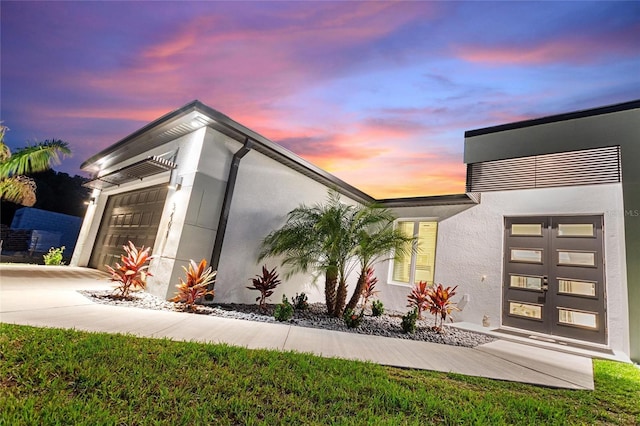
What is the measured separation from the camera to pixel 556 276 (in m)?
7.38

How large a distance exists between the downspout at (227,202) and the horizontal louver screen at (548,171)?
6.47m

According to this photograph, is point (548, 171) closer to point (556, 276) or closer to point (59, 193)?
point (556, 276)

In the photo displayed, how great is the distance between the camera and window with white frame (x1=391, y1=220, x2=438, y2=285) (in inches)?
383

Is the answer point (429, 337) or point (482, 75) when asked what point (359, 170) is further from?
point (429, 337)

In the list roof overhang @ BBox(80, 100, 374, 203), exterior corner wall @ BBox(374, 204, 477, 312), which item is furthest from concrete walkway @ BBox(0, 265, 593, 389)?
exterior corner wall @ BBox(374, 204, 477, 312)

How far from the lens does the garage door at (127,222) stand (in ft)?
25.5

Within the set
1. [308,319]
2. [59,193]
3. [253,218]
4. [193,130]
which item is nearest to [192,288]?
[253,218]

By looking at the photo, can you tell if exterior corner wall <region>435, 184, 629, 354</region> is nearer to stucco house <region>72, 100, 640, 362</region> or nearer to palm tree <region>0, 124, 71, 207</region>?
stucco house <region>72, 100, 640, 362</region>

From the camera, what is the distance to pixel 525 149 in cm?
759

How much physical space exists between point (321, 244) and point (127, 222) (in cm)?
649

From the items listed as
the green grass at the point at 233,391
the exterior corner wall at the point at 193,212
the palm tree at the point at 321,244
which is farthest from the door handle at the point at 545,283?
the exterior corner wall at the point at 193,212

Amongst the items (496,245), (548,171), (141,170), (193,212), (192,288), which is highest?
(548,171)

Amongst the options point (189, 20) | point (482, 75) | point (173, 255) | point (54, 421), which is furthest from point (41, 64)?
point (482, 75)

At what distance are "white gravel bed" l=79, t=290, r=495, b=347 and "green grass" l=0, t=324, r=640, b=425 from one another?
222 centimetres
